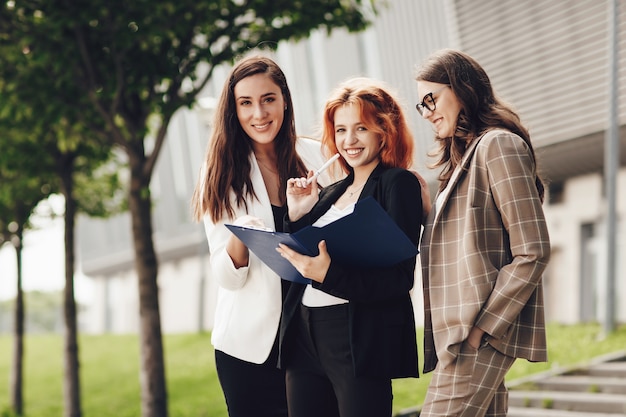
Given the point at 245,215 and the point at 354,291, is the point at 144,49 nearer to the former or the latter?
the point at 245,215

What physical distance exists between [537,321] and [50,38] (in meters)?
5.62

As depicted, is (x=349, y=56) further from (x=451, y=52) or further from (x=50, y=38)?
(x=451, y=52)

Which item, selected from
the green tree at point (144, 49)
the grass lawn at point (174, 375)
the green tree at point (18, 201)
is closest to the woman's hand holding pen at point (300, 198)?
the green tree at point (144, 49)

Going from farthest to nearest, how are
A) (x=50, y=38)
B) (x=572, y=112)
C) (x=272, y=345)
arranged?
(x=572, y=112) < (x=50, y=38) < (x=272, y=345)

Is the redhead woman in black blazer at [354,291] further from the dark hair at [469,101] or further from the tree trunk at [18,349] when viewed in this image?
the tree trunk at [18,349]

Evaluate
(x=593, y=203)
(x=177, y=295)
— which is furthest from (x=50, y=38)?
(x=177, y=295)

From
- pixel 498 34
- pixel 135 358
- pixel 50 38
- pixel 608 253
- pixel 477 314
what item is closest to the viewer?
pixel 477 314

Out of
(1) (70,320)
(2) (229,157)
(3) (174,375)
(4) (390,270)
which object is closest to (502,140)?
(4) (390,270)

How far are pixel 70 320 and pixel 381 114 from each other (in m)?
9.44

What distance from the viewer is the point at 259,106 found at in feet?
10.4

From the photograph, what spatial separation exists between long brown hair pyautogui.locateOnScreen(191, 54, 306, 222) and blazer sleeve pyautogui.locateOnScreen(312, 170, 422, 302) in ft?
2.12

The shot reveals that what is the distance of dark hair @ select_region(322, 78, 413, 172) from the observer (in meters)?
2.84

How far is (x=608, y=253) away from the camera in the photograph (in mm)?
13445

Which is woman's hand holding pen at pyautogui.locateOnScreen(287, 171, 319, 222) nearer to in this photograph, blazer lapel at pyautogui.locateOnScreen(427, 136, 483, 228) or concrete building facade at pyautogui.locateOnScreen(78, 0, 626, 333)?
blazer lapel at pyautogui.locateOnScreen(427, 136, 483, 228)
